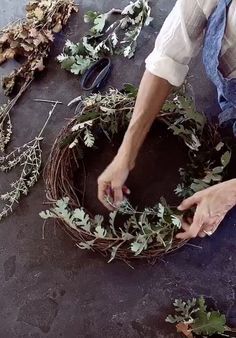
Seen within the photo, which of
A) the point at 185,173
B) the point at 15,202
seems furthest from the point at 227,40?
the point at 15,202

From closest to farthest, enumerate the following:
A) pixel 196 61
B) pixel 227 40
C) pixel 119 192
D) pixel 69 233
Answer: pixel 227 40 < pixel 119 192 < pixel 69 233 < pixel 196 61

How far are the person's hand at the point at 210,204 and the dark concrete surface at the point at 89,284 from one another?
150 millimetres

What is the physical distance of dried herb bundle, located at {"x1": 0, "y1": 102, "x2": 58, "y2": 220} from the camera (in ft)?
5.06

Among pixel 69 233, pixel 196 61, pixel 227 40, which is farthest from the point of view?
pixel 196 61

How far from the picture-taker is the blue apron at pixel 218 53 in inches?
42.2

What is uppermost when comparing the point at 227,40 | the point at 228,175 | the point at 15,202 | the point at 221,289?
the point at 227,40

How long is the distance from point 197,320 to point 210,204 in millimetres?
306

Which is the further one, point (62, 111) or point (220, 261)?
point (62, 111)

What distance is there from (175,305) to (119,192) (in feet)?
1.01

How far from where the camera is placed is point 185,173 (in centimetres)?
143

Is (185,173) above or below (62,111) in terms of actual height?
below

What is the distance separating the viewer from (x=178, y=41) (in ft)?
3.80

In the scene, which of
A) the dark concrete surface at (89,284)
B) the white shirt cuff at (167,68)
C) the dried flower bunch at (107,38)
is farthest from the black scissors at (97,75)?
the white shirt cuff at (167,68)

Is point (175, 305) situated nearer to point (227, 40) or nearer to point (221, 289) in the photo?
point (221, 289)
